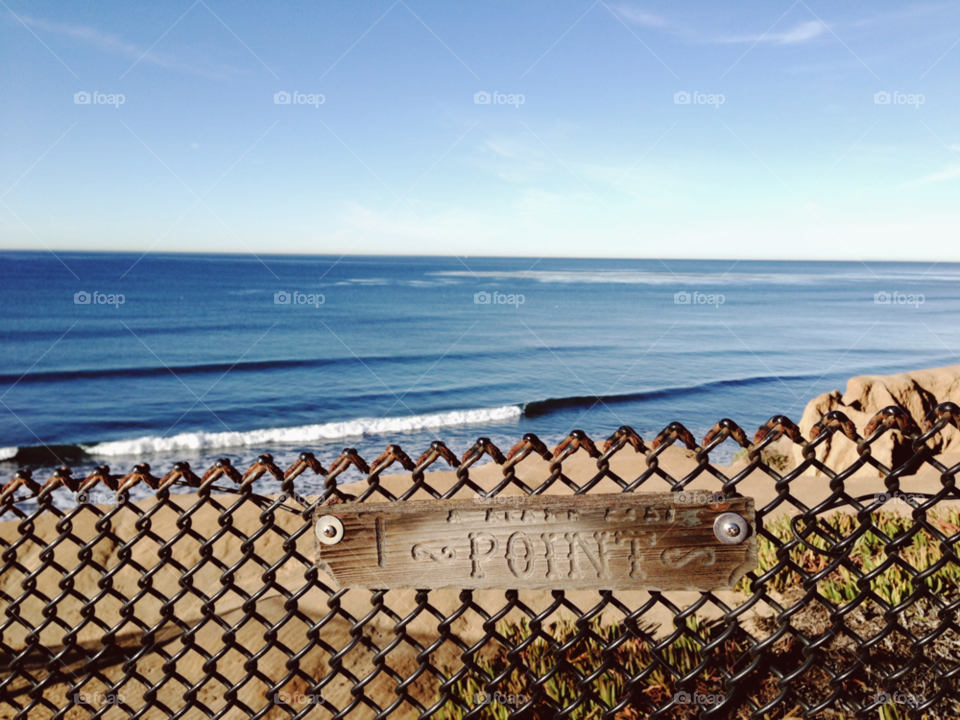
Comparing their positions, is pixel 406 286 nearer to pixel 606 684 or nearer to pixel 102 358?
pixel 102 358

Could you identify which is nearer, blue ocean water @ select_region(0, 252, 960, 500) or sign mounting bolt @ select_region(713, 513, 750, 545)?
sign mounting bolt @ select_region(713, 513, 750, 545)

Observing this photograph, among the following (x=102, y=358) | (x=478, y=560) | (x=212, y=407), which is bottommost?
(x=478, y=560)

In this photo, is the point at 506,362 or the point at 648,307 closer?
the point at 506,362

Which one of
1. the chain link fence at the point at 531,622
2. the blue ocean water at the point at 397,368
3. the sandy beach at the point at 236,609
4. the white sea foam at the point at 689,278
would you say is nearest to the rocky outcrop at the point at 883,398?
→ the sandy beach at the point at 236,609

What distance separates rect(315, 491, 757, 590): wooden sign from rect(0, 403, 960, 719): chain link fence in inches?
3.0

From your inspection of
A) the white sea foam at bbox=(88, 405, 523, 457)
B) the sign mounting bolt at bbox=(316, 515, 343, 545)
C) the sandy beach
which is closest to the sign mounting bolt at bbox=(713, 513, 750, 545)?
the sandy beach

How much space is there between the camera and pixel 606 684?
272cm

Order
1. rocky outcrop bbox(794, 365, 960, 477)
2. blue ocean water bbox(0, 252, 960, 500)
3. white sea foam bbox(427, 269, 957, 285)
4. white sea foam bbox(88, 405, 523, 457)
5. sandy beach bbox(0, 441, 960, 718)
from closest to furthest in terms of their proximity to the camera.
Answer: sandy beach bbox(0, 441, 960, 718) → rocky outcrop bbox(794, 365, 960, 477) → white sea foam bbox(88, 405, 523, 457) → blue ocean water bbox(0, 252, 960, 500) → white sea foam bbox(427, 269, 957, 285)

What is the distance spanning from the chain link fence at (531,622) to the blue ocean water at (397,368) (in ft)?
31.5

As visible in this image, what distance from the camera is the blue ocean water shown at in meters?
16.3

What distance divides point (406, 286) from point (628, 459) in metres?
58.7

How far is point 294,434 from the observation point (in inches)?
637

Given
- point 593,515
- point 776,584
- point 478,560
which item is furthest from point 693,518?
point 776,584

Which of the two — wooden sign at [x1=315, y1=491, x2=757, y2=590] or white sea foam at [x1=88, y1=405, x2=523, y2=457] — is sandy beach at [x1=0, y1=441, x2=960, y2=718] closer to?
wooden sign at [x1=315, y1=491, x2=757, y2=590]
